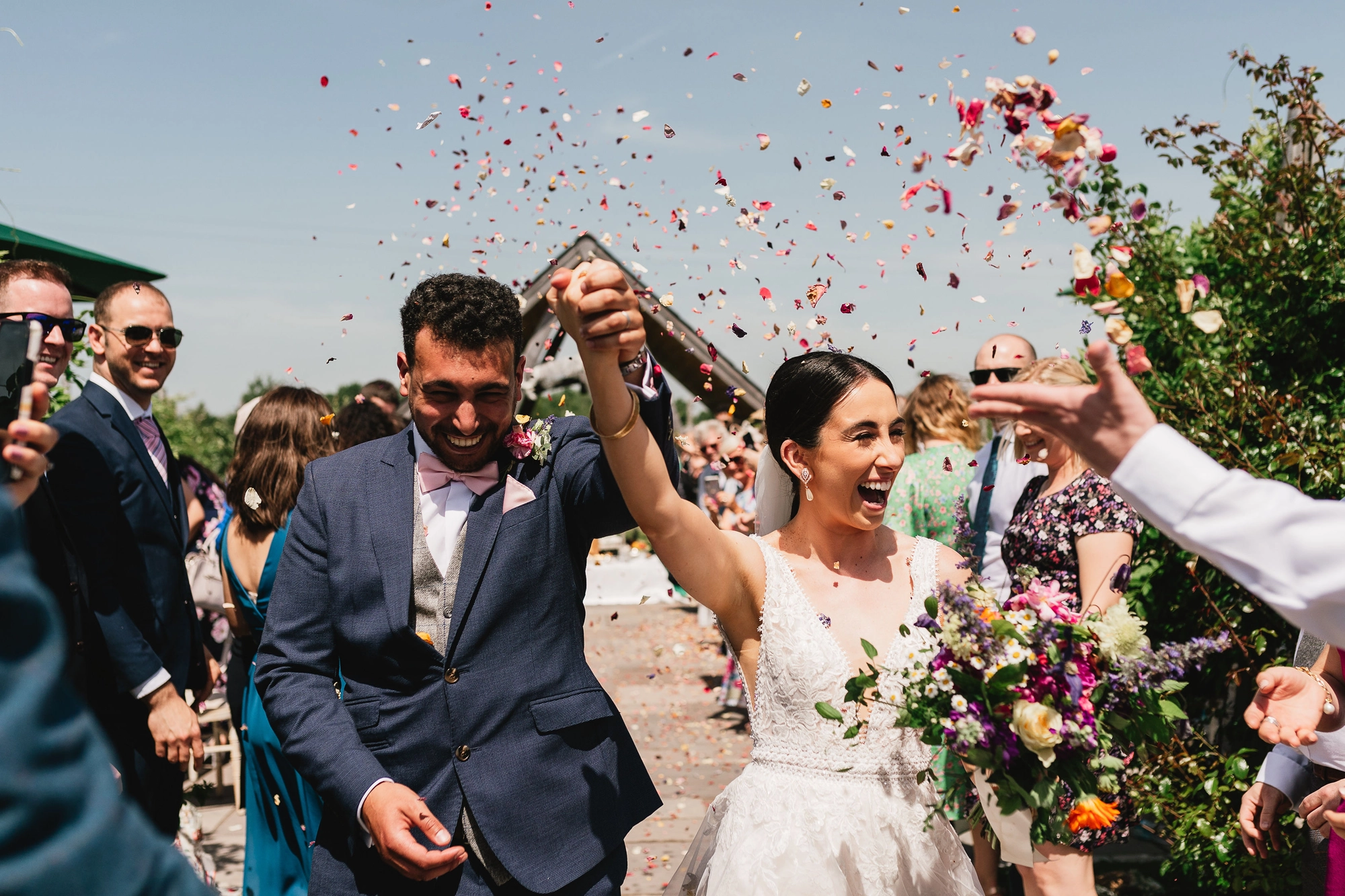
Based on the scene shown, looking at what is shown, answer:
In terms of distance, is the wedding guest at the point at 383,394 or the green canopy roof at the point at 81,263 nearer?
the wedding guest at the point at 383,394

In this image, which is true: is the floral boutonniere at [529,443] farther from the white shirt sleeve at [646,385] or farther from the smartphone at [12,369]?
the smartphone at [12,369]

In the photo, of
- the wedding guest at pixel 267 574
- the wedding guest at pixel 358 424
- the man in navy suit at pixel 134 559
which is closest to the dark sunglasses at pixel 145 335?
the man in navy suit at pixel 134 559

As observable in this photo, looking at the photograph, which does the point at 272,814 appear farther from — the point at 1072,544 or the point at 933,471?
the point at 933,471

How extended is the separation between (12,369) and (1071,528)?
12.0ft

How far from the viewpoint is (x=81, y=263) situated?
301 inches

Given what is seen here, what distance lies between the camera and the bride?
8.38ft

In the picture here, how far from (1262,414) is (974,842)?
85.1 inches

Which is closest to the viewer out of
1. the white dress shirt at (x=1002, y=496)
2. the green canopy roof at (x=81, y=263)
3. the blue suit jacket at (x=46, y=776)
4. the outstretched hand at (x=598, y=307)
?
the blue suit jacket at (x=46, y=776)

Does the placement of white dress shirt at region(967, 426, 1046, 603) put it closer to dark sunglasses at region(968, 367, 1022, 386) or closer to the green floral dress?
the green floral dress

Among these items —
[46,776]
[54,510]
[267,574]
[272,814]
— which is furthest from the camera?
[267,574]

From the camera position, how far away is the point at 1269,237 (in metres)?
3.94

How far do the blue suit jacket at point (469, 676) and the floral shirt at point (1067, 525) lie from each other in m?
1.93

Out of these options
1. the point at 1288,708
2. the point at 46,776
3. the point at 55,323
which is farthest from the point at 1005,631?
the point at 55,323

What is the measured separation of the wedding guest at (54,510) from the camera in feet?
10.3
